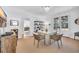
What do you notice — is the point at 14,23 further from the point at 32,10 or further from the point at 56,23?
the point at 56,23

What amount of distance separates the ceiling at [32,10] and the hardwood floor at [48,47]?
46cm

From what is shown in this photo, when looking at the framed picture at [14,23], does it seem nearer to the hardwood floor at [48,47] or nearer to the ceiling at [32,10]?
the ceiling at [32,10]

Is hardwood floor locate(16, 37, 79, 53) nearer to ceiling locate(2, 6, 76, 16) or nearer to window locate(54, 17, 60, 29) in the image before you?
window locate(54, 17, 60, 29)

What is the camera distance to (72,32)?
119 inches

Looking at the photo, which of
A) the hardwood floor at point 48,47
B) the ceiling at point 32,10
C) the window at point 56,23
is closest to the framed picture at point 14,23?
the ceiling at point 32,10

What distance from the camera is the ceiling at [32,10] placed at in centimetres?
300

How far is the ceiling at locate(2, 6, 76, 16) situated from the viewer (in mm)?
2996

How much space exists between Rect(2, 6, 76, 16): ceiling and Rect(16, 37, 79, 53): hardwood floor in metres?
0.46

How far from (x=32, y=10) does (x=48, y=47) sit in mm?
710

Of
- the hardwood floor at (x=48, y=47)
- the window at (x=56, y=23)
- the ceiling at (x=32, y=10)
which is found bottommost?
the hardwood floor at (x=48, y=47)

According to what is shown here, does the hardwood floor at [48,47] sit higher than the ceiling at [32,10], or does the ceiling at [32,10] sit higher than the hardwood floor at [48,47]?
the ceiling at [32,10]

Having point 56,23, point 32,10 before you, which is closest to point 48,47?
point 56,23

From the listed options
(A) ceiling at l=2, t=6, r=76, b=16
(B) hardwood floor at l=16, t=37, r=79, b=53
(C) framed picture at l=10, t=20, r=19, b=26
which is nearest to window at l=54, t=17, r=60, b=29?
(A) ceiling at l=2, t=6, r=76, b=16

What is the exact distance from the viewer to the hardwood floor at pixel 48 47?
9.90 ft
